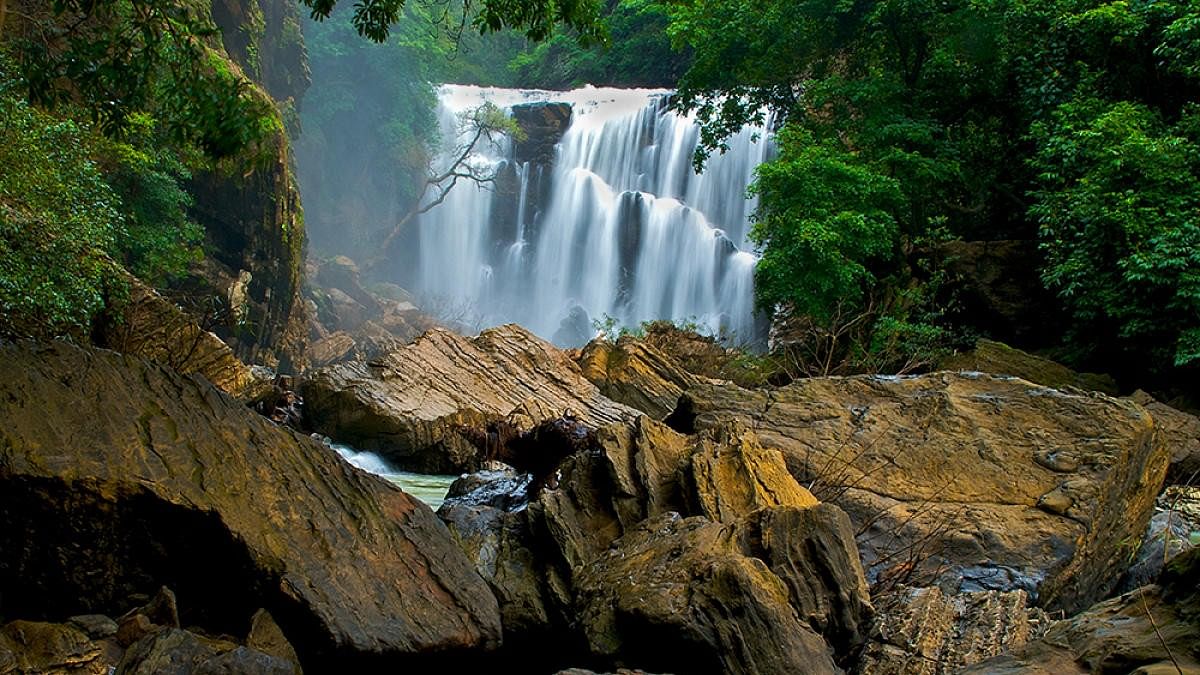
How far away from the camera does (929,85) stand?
17938mm

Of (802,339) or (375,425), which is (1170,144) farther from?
(375,425)

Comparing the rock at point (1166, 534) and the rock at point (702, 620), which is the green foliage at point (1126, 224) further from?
the rock at point (702, 620)

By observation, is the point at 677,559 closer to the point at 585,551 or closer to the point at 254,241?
the point at 585,551

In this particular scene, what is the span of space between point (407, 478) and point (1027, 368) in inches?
394

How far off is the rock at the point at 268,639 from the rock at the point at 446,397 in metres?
7.95

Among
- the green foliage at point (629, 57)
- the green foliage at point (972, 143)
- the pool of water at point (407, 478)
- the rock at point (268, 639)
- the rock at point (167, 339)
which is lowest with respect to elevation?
the pool of water at point (407, 478)

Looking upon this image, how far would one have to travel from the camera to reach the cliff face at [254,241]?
20.0 metres

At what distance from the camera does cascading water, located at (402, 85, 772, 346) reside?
30859 millimetres

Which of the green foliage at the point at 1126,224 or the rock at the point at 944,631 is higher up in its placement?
the green foliage at the point at 1126,224

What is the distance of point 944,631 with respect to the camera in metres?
4.28

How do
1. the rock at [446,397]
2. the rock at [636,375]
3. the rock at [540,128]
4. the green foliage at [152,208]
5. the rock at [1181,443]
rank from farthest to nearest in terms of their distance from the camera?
the rock at [540,128], the rock at [636,375], the green foliage at [152,208], the rock at [446,397], the rock at [1181,443]

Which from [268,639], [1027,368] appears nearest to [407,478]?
[268,639]

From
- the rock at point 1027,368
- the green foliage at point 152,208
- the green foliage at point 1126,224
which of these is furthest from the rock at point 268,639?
the green foliage at point 1126,224

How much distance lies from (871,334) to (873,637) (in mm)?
12559
